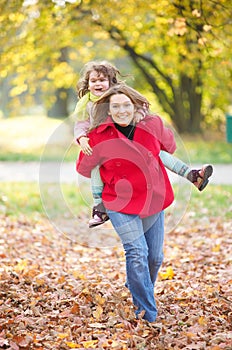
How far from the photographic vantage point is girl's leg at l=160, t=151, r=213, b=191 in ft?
15.0

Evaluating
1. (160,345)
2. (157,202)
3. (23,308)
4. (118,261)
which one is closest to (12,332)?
(23,308)

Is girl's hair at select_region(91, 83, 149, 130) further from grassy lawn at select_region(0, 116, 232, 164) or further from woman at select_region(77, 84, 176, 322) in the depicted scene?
grassy lawn at select_region(0, 116, 232, 164)

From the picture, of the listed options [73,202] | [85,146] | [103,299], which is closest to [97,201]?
[85,146]

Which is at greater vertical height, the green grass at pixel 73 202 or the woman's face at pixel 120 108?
the woman's face at pixel 120 108

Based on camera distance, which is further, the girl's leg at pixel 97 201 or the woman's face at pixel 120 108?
the girl's leg at pixel 97 201

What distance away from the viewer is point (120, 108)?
14.3 feet

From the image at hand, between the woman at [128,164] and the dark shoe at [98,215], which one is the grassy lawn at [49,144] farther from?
the dark shoe at [98,215]

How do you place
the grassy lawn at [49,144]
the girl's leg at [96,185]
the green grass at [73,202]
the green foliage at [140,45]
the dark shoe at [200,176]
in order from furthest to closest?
the green grass at [73,202], the green foliage at [140,45], the grassy lawn at [49,144], the dark shoe at [200,176], the girl's leg at [96,185]

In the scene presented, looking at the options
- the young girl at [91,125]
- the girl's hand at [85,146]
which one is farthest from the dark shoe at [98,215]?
the girl's hand at [85,146]

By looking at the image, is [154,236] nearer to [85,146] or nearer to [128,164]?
[128,164]

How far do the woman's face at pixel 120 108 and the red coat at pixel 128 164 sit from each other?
0.20 feet

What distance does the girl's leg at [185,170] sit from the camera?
4.58m

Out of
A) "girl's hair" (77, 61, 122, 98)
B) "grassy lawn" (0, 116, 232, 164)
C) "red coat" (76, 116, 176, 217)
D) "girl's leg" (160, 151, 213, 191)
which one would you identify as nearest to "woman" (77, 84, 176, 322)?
"red coat" (76, 116, 176, 217)

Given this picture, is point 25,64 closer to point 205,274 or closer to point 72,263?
point 72,263
